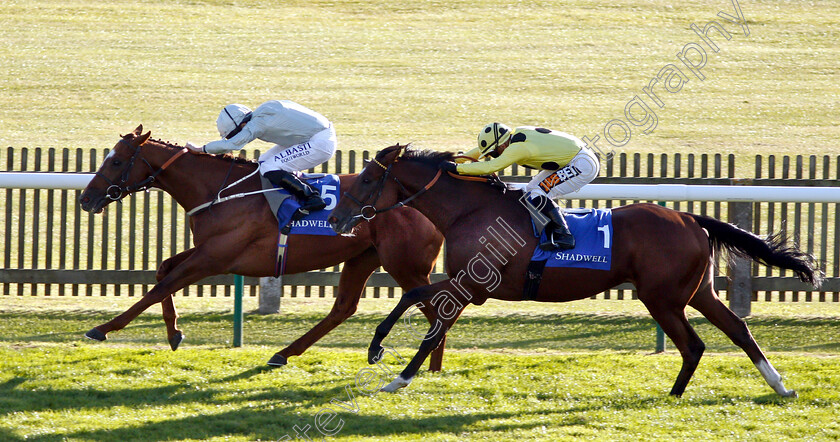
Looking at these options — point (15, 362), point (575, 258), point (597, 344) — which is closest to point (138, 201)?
point (15, 362)

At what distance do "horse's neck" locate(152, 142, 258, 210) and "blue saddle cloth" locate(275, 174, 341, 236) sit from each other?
0.36 meters

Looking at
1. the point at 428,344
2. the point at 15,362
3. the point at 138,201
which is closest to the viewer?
the point at 428,344

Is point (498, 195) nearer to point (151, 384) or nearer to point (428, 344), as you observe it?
point (428, 344)

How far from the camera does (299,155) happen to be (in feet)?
22.5

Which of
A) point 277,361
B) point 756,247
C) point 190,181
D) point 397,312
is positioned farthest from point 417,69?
point 397,312

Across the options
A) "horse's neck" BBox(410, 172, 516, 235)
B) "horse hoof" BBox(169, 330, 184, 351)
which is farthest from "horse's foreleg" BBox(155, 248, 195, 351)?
"horse's neck" BBox(410, 172, 516, 235)

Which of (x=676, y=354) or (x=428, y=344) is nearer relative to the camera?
(x=428, y=344)

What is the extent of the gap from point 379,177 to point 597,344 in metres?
2.70

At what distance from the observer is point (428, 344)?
19.3 feet

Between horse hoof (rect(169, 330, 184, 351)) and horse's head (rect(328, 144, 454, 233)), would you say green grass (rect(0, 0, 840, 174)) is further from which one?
horse's head (rect(328, 144, 454, 233))

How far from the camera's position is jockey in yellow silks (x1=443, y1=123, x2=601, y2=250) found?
5.87 m

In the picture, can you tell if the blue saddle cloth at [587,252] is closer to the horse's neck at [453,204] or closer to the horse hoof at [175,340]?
the horse's neck at [453,204]

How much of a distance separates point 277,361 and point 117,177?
1.68 metres

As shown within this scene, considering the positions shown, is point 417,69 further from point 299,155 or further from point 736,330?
point 736,330
